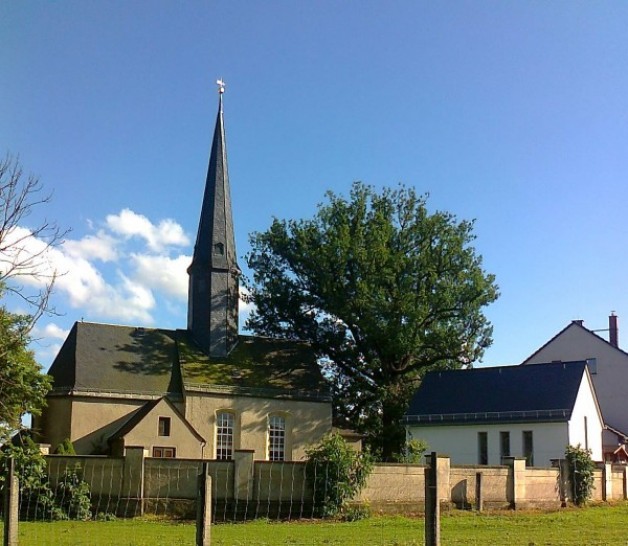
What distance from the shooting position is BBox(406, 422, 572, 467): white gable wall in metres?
42.3

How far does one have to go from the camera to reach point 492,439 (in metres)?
44.3

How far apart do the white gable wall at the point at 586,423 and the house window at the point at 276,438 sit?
15355mm

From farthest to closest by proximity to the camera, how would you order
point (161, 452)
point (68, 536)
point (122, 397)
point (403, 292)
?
point (403, 292)
point (122, 397)
point (161, 452)
point (68, 536)

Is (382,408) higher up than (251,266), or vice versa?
(251,266)

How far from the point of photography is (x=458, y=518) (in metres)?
28.0

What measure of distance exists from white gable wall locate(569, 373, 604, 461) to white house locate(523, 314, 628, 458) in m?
6.83

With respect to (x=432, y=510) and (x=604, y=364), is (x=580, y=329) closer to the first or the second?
(x=604, y=364)

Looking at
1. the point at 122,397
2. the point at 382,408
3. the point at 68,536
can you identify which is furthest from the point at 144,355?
the point at 68,536

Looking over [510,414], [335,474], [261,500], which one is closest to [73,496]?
[261,500]

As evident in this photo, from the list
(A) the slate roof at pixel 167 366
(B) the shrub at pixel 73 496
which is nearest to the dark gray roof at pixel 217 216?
(A) the slate roof at pixel 167 366

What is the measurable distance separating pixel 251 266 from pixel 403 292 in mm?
9824

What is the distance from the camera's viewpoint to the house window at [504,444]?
4394 cm

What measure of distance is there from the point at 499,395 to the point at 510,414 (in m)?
1.55

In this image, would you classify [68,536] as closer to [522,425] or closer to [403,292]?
[522,425]
